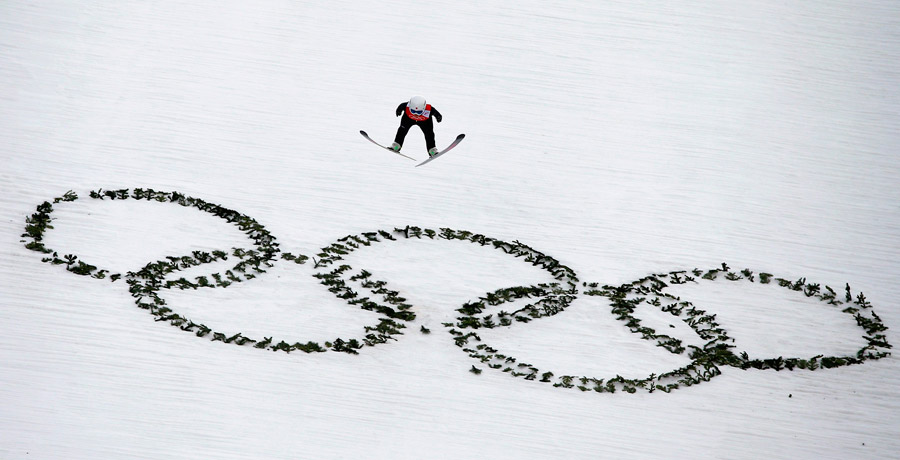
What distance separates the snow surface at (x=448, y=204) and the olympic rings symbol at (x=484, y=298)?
0.12 metres

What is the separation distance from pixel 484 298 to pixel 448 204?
2.16 m

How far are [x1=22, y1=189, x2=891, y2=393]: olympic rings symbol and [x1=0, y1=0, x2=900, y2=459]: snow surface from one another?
4.9 inches

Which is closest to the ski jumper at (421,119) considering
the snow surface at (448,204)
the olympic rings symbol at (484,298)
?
the snow surface at (448,204)

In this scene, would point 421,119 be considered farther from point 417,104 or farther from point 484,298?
point 484,298

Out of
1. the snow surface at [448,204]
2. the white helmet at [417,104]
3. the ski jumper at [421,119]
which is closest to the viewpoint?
the snow surface at [448,204]

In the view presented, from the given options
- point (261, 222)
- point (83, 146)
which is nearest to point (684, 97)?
point (261, 222)

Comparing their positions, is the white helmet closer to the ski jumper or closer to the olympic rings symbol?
the ski jumper

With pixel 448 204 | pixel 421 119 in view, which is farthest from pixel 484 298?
pixel 421 119

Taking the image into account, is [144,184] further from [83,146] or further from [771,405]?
[771,405]

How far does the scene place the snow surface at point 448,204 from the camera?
20.8 ft

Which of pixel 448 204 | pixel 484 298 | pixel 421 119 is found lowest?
pixel 484 298

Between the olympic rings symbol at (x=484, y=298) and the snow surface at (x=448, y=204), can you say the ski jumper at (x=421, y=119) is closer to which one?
the snow surface at (x=448, y=204)

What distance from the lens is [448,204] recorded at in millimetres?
9977

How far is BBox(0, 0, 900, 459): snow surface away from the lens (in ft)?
20.8
